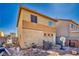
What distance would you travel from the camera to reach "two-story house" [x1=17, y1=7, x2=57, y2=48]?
2.23 m

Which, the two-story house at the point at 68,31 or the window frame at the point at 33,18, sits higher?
the window frame at the point at 33,18

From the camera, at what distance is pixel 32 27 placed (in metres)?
2.25

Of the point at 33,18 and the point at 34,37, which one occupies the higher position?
the point at 33,18

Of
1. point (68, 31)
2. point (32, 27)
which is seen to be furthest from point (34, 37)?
point (68, 31)

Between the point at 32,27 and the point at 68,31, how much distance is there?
0.44 m

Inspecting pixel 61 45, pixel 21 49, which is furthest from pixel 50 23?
pixel 21 49

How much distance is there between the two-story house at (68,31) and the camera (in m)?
2.24

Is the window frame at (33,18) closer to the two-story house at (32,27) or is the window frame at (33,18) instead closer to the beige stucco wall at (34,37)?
the two-story house at (32,27)

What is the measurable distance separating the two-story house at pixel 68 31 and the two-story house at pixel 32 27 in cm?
8

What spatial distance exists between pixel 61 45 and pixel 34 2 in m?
0.62

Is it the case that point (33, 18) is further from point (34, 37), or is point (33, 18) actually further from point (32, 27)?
point (34, 37)

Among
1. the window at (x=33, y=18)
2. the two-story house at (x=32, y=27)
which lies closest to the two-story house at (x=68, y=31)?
the two-story house at (x=32, y=27)

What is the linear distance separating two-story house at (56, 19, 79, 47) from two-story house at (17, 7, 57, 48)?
0.08 meters

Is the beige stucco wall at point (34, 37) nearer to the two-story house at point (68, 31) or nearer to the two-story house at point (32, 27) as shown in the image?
the two-story house at point (32, 27)
